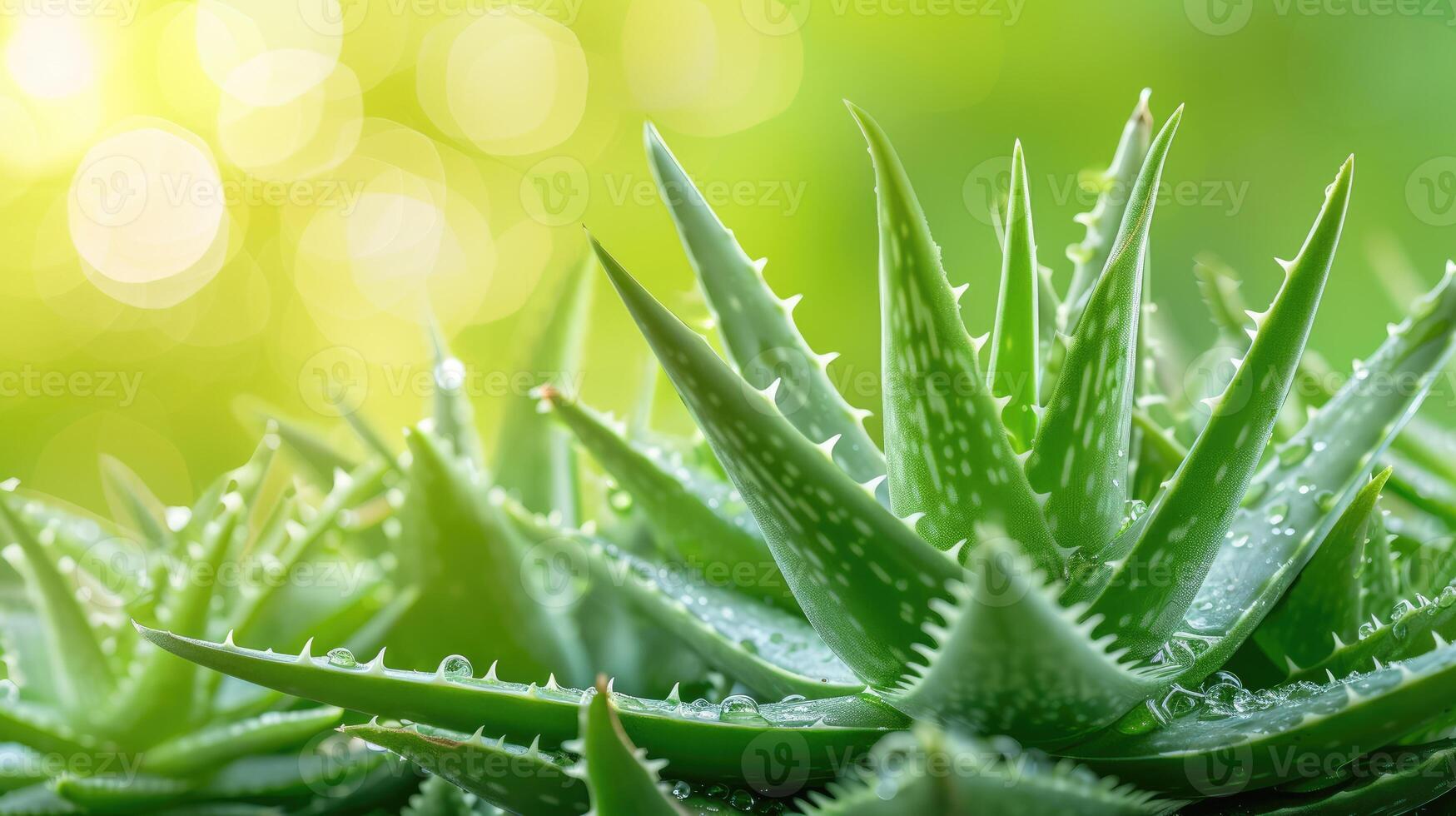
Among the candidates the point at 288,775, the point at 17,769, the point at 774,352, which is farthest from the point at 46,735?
the point at 774,352

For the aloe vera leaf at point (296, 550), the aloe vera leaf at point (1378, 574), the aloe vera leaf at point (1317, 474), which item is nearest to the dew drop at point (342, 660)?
the aloe vera leaf at point (296, 550)

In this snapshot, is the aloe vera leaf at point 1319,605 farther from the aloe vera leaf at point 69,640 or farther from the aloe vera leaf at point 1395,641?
the aloe vera leaf at point 69,640

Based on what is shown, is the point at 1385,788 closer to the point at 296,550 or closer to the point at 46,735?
the point at 296,550

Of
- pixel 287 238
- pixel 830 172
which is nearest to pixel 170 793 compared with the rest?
pixel 830 172

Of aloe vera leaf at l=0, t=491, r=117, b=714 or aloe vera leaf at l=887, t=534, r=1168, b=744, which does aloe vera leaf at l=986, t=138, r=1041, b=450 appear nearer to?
aloe vera leaf at l=887, t=534, r=1168, b=744

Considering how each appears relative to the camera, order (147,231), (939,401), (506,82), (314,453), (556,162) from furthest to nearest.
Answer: (506,82) < (556,162) < (147,231) < (314,453) < (939,401)

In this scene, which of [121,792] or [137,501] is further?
[137,501]
